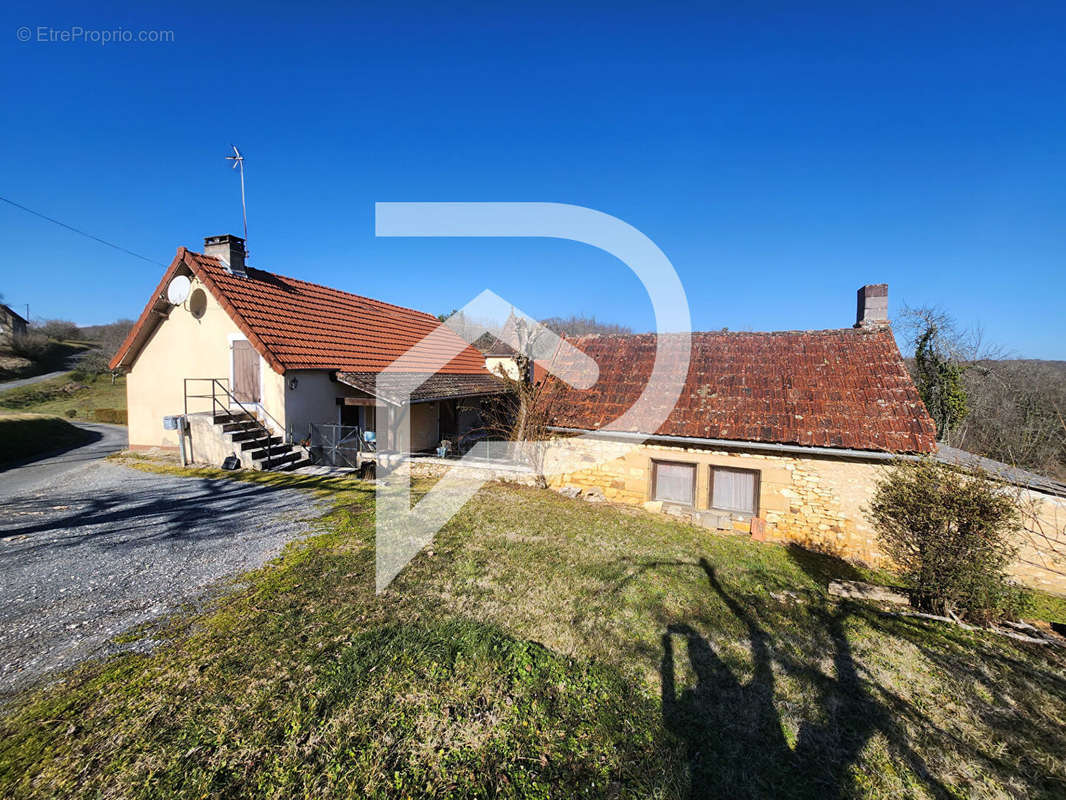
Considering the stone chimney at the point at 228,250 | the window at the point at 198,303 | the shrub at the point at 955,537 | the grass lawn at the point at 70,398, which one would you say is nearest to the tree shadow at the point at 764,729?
the shrub at the point at 955,537

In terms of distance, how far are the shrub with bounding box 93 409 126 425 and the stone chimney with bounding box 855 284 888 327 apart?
37.9m

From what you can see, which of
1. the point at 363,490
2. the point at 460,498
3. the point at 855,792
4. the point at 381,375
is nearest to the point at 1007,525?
the point at 855,792

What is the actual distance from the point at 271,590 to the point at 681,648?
4840 mm

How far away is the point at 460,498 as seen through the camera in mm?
9758

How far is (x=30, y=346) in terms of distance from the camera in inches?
1479

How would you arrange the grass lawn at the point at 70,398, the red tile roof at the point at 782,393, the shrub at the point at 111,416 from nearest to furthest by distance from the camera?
the red tile roof at the point at 782,393 → the shrub at the point at 111,416 → the grass lawn at the point at 70,398

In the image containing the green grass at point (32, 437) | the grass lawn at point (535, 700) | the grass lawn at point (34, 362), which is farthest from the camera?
the grass lawn at point (34, 362)

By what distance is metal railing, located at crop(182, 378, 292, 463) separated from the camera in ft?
39.1

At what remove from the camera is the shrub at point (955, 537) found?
5266mm

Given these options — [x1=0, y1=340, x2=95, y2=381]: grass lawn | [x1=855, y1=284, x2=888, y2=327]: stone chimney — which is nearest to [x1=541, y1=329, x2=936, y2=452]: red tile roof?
[x1=855, y1=284, x2=888, y2=327]: stone chimney

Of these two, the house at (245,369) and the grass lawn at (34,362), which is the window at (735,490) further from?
the grass lawn at (34,362)

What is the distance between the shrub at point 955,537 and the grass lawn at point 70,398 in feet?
121

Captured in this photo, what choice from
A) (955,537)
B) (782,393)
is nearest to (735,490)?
(782,393)

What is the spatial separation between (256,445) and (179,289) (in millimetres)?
5640
